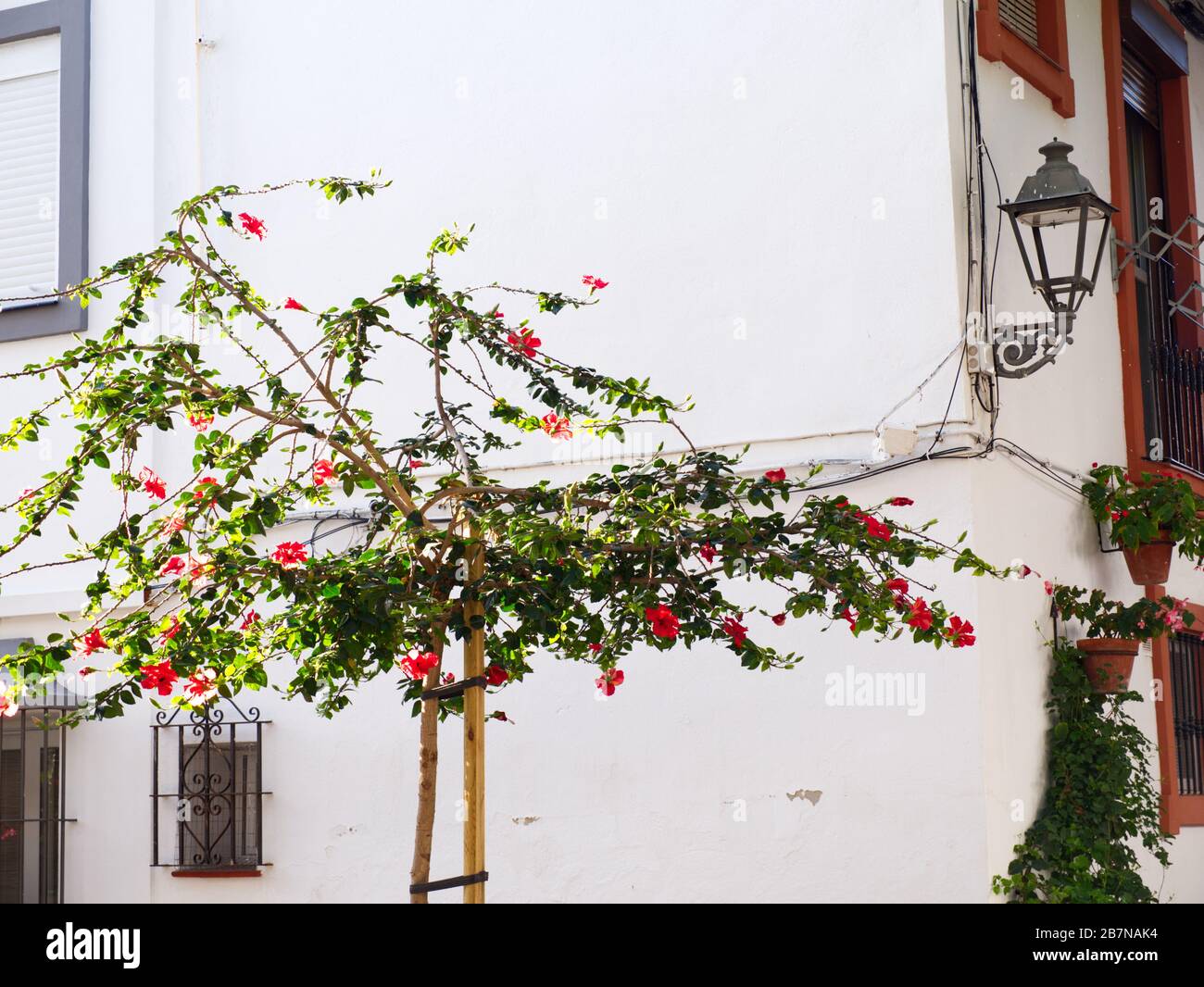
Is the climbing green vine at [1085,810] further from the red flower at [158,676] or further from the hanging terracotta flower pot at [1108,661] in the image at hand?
the red flower at [158,676]

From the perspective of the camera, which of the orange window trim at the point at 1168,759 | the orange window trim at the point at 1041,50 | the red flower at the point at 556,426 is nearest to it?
the red flower at the point at 556,426

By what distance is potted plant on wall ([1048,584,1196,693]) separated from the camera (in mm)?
7086

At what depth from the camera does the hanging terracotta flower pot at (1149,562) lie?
7.82 meters

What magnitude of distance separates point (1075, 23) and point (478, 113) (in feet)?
10.7

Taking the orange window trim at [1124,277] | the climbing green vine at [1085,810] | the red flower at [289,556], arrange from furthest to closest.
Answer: the orange window trim at [1124,277]
the climbing green vine at [1085,810]
the red flower at [289,556]

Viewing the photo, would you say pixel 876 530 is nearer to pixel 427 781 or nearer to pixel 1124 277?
pixel 427 781

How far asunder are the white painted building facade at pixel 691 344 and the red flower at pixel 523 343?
7.44 feet

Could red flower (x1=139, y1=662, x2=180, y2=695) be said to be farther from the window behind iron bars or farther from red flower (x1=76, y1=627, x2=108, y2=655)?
the window behind iron bars

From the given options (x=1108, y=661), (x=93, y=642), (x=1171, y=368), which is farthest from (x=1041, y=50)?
(x=93, y=642)

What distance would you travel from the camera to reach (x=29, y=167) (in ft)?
29.1

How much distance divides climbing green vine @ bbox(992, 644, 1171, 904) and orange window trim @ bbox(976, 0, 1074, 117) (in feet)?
8.92

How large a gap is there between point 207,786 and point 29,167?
368 cm

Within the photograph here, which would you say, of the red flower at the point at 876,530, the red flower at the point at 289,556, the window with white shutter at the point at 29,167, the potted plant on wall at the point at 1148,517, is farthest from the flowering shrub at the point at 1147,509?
the window with white shutter at the point at 29,167

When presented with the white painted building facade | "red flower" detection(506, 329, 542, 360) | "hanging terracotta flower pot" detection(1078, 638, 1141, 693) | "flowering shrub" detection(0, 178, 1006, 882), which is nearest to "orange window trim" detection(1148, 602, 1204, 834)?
the white painted building facade
